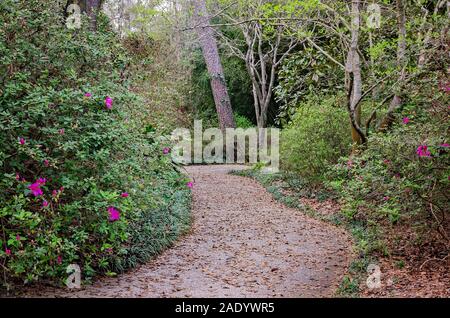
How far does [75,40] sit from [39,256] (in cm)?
270

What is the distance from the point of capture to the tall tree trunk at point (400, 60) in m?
7.92

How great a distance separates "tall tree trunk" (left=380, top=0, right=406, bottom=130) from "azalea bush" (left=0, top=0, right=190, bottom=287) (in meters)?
4.67

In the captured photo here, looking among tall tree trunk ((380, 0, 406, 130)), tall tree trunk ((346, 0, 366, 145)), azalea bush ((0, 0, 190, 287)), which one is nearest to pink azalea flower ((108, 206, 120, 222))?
azalea bush ((0, 0, 190, 287))

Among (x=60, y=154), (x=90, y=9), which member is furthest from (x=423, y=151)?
(x=90, y=9)

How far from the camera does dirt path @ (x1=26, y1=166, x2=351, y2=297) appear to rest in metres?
5.14

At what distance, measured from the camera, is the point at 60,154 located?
502 cm

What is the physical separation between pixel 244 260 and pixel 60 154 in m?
2.88

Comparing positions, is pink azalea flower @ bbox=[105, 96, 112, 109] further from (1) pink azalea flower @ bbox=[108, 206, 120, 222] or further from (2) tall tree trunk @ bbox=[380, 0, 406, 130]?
(2) tall tree trunk @ bbox=[380, 0, 406, 130]

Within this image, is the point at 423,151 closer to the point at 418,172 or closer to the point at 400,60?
the point at 418,172

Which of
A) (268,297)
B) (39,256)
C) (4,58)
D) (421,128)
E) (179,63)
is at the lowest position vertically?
(268,297)

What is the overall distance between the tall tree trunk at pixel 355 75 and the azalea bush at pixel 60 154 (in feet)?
16.0

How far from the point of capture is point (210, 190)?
40.5ft

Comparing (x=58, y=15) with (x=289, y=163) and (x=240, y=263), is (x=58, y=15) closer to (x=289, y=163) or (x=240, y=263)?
(x=240, y=263)
